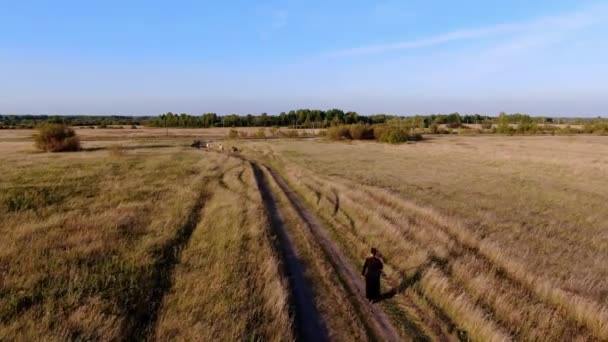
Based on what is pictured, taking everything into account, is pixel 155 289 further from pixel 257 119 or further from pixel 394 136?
pixel 257 119

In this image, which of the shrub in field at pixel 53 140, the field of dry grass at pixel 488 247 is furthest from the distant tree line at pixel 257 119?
the field of dry grass at pixel 488 247

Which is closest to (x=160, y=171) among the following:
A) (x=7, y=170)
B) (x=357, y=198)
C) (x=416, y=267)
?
(x=7, y=170)

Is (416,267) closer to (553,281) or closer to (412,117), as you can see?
(553,281)

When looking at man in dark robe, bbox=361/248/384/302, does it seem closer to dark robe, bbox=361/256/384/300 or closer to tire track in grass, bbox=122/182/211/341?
dark robe, bbox=361/256/384/300

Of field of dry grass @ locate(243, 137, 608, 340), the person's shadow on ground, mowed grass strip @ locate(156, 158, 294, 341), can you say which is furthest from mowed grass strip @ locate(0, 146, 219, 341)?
field of dry grass @ locate(243, 137, 608, 340)

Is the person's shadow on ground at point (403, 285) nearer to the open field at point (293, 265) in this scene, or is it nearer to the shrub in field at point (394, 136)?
the open field at point (293, 265)

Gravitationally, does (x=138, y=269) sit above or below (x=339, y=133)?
below

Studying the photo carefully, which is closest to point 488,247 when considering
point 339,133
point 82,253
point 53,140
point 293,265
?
point 293,265
